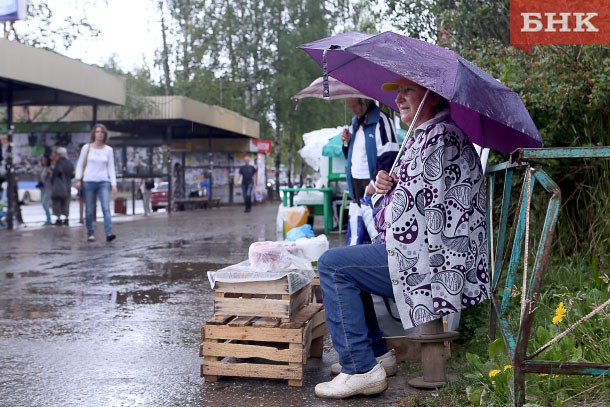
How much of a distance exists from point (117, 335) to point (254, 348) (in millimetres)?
1722

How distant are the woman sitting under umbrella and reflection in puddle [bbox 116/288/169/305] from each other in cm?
342

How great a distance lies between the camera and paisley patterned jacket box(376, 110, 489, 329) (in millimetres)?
3863

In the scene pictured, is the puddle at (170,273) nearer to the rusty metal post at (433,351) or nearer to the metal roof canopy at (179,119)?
the rusty metal post at (433,351)

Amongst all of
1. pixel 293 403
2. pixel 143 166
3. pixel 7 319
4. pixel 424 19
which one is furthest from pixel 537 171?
pixel 143 166

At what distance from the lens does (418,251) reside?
3879 mm

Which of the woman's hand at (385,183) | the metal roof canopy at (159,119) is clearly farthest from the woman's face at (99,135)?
the woman's hand at (385,183)

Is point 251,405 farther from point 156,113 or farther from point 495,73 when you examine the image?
point 156,113

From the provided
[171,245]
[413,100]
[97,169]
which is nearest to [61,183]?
[97,169]

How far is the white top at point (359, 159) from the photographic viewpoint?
700 centimetres

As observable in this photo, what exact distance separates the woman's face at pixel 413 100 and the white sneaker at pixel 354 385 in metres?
1.30

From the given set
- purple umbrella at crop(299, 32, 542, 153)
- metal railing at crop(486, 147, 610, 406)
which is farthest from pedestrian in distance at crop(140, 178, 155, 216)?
metal railing at crop(486, 147, 610, 406)

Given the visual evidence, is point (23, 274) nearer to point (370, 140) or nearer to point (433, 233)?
point (370, 140)

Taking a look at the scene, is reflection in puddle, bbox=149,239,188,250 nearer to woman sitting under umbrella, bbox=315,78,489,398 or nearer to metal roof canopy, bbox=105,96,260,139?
woman sitting under umbrella, bbox=315,78,489,398

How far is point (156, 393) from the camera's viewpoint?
4.18m
